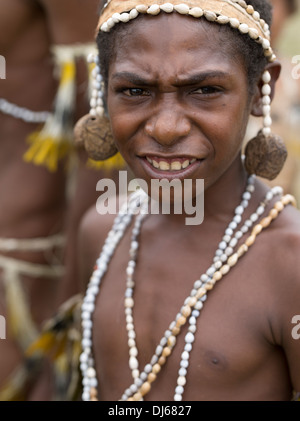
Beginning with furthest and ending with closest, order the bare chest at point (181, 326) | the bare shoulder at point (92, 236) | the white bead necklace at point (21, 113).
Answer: the white bead necklace at point (21, 113) → the bare shoulder at point (92, 236) → the bare chest at point (181, 326)

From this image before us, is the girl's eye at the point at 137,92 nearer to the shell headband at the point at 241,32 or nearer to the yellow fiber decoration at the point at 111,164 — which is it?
the shell headband at the point at 241,32

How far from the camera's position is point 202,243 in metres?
1.85

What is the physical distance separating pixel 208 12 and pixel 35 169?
1.36 m

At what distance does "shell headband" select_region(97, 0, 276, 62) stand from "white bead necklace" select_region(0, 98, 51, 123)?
3.41 feet

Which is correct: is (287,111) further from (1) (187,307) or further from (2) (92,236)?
(1) (187,307)

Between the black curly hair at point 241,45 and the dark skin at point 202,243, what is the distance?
0.08 feet

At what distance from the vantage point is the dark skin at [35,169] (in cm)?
259

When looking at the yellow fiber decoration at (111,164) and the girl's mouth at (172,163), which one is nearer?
the girl's mouth at (172,163)

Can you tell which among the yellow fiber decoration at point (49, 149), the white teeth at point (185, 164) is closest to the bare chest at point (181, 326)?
the white teeth at point (185, 164)

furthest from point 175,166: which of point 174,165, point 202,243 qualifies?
Answer: point 202,243

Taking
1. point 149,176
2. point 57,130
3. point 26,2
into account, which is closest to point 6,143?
point 57,130

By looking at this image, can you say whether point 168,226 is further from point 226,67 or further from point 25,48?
point 25,48

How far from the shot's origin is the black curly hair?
165 centimetres
